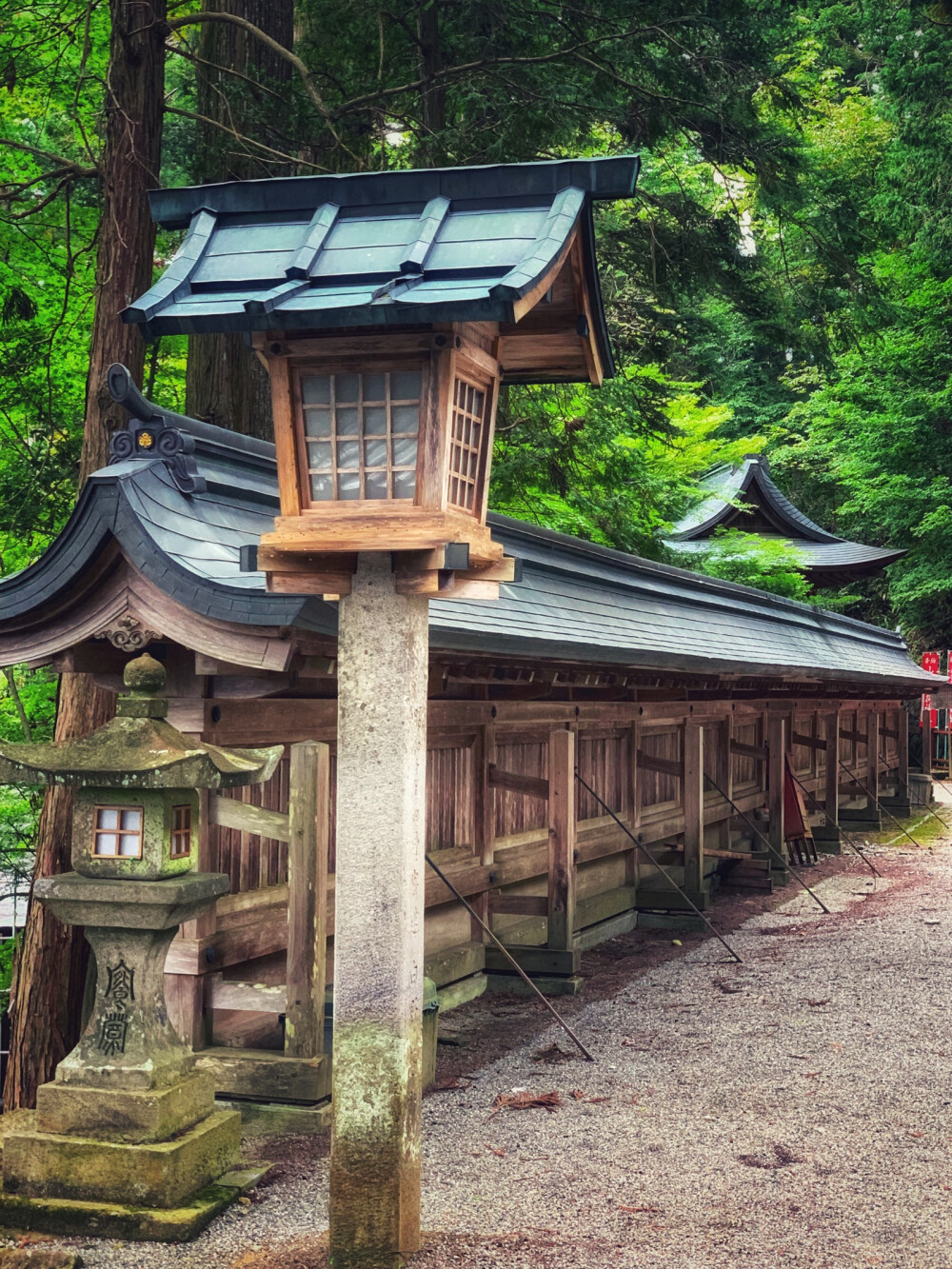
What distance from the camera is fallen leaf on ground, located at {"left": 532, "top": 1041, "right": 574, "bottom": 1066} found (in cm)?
822

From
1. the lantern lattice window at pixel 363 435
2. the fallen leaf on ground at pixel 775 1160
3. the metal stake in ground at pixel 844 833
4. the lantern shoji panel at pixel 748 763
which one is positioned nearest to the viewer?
the lantern lattice window at pixel 363 435

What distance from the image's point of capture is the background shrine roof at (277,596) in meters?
5.98

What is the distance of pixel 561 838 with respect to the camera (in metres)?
9.96

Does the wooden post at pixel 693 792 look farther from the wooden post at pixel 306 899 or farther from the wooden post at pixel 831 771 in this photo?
the wooden post at pixel 306 899

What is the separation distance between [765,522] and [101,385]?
27.8 meters

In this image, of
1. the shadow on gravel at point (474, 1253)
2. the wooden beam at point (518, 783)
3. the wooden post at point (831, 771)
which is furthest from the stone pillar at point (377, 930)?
the wooden post at point (831, 771)

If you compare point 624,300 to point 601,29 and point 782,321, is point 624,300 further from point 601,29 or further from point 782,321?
point 601,29

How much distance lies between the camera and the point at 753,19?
12.1m

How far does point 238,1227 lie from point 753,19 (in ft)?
37.3

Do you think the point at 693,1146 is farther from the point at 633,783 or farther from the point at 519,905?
the point at 633,783

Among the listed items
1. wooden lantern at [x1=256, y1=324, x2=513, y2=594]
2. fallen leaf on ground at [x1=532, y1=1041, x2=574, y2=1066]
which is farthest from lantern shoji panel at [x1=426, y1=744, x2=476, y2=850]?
wooden lantern at [x1=256, y1=324, x2=513, y2=594]

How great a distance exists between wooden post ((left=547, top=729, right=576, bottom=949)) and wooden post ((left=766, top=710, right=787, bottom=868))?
21.7ft

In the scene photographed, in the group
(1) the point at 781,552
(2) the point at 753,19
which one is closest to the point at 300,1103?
(2) the point at 753,19

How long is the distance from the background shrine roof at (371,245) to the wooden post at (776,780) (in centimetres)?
1130
